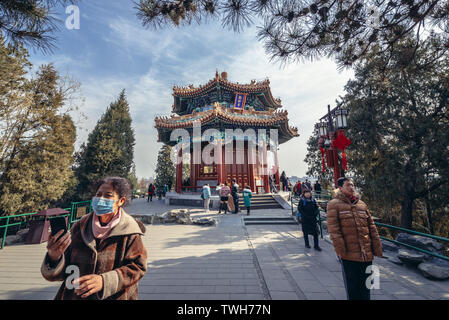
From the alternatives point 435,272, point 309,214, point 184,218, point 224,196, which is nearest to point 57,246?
point 309,214

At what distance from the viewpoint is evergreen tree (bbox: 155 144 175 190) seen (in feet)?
87.0

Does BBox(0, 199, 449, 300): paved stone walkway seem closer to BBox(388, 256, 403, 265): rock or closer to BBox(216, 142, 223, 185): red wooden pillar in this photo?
BBox(388, 256, 403, 265): rock

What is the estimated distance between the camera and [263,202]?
40.9 feet

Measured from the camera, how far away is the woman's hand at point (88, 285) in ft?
4.22

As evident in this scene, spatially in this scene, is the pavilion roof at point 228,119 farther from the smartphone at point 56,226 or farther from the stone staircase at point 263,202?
the smartphone at point 56,226

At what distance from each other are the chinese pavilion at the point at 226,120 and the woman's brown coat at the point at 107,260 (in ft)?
38.1

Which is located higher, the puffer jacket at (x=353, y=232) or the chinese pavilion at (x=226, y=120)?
the chinese pavilion at (x=226, y=120)

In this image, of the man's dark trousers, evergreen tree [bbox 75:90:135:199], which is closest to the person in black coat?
the man's dark trousers

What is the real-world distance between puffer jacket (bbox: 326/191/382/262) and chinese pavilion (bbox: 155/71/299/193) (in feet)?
36.2

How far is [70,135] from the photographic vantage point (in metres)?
11.0

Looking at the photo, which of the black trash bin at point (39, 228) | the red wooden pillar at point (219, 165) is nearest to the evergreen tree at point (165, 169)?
the red wooden pillar at point (219, 165)

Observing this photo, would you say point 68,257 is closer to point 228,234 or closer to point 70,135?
point 228,234

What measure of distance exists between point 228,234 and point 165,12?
6190 mm
